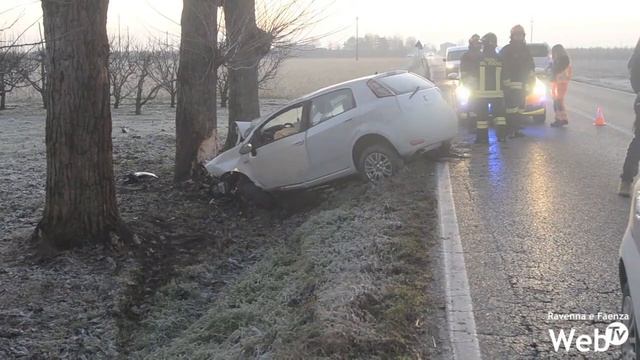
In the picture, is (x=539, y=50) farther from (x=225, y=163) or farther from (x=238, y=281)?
(x=238, y=281)

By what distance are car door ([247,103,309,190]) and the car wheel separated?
6.21 m

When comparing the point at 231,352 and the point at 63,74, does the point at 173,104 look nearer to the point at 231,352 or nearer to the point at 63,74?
the point at 63,74

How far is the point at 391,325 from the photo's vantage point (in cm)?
410

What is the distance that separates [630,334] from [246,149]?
7.07 m

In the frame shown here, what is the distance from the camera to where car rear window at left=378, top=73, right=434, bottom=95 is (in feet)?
30.4

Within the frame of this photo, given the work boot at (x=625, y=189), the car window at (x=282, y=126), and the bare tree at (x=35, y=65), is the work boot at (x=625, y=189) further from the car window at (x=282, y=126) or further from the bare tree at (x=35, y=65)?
the bare tree at (x=35, y=65)

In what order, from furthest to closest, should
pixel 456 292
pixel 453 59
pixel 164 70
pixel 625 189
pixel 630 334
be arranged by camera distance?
pixel 164 70, pixel 453 59, pixel 625 189, pixel 456 292, pixel 630 334

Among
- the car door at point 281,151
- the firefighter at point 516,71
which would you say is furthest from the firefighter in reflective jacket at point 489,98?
the car door at point 281,151

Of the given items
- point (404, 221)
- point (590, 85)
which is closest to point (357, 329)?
point (404, 221)

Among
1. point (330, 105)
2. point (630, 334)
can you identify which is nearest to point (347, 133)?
point (330, 105)

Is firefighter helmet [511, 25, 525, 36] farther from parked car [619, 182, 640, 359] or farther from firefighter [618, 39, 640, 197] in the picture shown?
parked car [619, 182, 640, 359]

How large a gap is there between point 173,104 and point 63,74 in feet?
68.7

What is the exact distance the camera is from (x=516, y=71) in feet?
40.2

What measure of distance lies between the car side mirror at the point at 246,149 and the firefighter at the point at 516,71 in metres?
5.30
